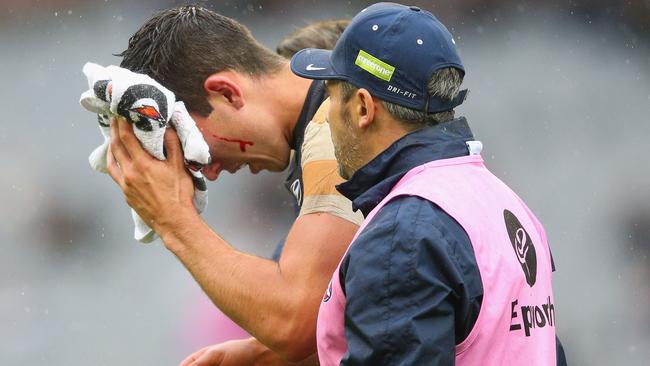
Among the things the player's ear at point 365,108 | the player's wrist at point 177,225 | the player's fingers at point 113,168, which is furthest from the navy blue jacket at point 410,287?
the player's fingers at point 113,168

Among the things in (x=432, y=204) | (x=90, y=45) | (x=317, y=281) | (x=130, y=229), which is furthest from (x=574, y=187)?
(x=432, y=204)

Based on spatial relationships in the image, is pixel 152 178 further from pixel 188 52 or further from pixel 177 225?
pixel 188 52

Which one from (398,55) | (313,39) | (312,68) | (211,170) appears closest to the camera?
(398,55)

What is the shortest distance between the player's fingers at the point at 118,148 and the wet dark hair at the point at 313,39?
1.88 metres

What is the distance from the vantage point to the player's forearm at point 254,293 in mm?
2773

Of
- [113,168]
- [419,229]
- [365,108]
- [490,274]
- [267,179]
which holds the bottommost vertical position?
[267,179]

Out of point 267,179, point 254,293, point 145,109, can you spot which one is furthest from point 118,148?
point 267,179

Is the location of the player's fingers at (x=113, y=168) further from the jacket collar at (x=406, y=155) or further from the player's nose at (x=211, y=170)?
the jacket collar at (x=406, y=155)

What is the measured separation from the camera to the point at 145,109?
2771 mm

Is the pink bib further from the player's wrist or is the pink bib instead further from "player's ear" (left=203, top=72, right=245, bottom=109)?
"player's ear" (left=203, top=72, right=245, bottom=109)

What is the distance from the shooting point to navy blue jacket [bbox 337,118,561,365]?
2141mm

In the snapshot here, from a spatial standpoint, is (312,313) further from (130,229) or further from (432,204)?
(130,229)

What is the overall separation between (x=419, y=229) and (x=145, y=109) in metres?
0.90

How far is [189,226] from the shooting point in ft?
9.44
